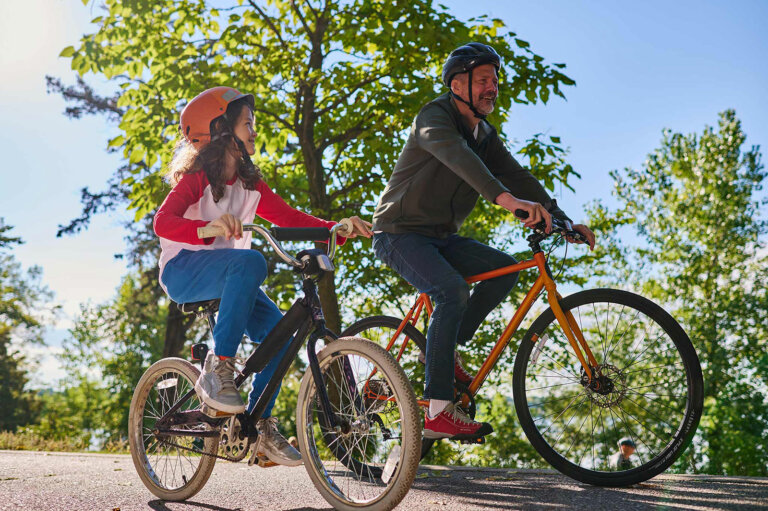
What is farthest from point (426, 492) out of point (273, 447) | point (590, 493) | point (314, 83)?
point (314, 83)

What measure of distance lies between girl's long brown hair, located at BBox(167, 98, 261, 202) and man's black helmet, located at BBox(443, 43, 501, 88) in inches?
46.6

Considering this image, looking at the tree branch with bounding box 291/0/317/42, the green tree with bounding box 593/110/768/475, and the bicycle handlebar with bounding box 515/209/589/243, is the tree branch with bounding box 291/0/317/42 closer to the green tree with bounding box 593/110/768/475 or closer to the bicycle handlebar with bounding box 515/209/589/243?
the bicycle handlebar with bounding box 515/209/589/243

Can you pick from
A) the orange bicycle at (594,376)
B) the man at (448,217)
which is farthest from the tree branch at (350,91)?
the orange bicycle at (594,376)

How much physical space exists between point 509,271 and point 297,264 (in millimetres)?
1309

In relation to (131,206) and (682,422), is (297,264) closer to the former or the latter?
(682,422)

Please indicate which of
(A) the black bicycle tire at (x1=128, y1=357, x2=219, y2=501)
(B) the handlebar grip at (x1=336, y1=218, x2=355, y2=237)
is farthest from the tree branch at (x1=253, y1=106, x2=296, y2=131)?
(B) the handlebar grip at (x1=336, y1=218, x2=355, y2=237)

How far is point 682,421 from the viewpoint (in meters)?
3.62

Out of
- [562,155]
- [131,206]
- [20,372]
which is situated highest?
[562,155]

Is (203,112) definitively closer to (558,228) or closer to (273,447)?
(273,447)

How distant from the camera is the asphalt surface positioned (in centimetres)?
335

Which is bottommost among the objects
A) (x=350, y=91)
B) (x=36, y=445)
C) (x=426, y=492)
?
(x=36, y=445)

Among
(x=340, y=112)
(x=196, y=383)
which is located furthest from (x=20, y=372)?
(x=196, y=383)

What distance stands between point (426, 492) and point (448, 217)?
157cm

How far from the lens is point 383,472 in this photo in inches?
117
